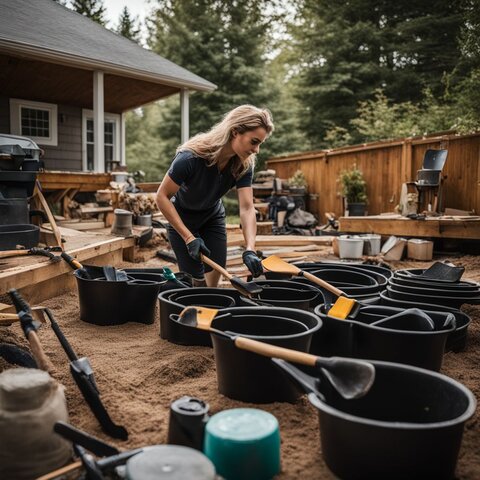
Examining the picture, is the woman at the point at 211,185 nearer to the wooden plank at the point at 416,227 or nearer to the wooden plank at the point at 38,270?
the wooden plank at the point at 38,270

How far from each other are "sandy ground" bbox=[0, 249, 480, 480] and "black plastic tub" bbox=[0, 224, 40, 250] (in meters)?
0.92

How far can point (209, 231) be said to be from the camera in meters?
3.81

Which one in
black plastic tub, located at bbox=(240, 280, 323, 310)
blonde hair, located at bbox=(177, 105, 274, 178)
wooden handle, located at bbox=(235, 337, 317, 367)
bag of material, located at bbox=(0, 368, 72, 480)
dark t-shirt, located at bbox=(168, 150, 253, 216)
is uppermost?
blonde hair, located at bbox=(177, 105, 274, 178)

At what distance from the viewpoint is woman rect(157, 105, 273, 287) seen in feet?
10.5

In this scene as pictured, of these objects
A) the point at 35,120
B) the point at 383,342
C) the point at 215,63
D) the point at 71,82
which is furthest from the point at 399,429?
the point at 215,63

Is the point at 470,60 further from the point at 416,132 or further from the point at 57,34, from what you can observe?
the point at 57,34

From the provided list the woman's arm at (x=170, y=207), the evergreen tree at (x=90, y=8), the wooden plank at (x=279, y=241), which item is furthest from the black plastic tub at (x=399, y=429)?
the evergreen tree at (x=90, y=8)

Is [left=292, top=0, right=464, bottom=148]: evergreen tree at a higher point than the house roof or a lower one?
higher

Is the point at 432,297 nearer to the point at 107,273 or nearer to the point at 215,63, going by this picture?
the point at 107,273

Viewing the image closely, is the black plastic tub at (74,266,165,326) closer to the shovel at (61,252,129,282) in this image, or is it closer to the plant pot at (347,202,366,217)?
the shovel at (61,252,129,282)

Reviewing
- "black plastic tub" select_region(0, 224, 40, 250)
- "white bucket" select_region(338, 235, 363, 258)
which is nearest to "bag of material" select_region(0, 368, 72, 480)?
"black plastic tub" select_region(0, 224, 40, 250)

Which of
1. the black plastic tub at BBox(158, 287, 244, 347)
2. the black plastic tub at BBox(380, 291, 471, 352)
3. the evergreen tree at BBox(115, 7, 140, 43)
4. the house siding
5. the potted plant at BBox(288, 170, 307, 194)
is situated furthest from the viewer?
the evergreen tree at BBox(115, 7, 140, 43)

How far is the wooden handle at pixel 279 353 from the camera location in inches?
71.1

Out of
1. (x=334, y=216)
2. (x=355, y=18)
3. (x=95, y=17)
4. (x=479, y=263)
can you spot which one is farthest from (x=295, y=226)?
(x=95, y=17)
